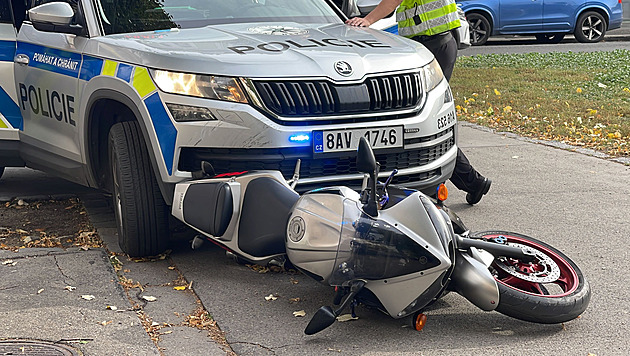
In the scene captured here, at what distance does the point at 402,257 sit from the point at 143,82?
173 cm

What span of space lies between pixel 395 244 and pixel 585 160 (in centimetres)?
437

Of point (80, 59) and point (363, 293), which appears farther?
point (80, 59)

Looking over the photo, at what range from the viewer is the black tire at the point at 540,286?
3.71 metres

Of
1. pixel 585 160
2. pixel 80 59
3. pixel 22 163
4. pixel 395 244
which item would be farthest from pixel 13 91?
pixel 585 160

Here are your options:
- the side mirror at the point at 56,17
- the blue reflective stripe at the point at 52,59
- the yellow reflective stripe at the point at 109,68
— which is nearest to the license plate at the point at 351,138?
the yellow reflective stripe at the point at 109,68

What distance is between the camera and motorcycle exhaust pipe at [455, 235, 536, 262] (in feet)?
12.2

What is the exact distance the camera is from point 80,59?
510cm

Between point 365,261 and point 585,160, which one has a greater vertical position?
point 365,261

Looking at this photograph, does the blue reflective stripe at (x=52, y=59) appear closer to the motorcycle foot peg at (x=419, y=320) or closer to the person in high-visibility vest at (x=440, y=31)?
the person in high-visibility vest at (x=440, y=31)

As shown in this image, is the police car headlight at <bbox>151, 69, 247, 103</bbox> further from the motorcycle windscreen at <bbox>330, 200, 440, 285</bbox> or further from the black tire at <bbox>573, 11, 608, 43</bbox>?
the black tire at <bbox>573, 11, 608, 43</bbox>

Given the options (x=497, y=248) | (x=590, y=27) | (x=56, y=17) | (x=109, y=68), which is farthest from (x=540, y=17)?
(x=497, y=248)

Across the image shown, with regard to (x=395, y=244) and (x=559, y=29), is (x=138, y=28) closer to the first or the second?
(x=395, y=244)

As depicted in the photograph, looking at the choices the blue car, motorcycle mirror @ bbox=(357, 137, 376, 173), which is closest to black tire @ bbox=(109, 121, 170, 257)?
motorcycle mirror @ bbox=(357, 137, 376, 173)

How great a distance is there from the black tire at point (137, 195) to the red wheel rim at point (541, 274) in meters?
1.71
